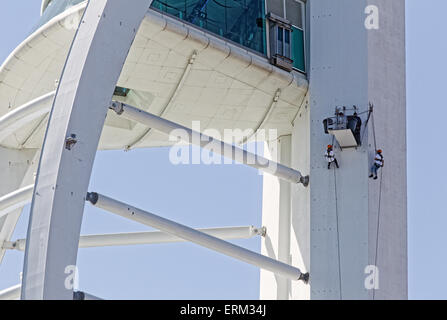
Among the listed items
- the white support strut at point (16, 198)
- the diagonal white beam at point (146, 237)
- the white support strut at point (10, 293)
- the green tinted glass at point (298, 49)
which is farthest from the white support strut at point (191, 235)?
the white support strut at point (10, 293)

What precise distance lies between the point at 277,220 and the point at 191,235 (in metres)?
6.76

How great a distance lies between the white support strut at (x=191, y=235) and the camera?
2798 centimetres

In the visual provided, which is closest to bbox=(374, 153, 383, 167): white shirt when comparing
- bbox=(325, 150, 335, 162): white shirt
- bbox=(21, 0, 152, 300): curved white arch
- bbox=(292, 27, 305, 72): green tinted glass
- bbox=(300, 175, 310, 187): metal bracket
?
bbox=(325, 150, 335, 162): white shirt

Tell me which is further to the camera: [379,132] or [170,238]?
[170,238]

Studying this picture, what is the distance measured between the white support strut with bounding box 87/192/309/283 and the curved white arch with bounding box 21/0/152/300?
6.81 ft

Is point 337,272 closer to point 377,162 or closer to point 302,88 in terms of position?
point 377,162

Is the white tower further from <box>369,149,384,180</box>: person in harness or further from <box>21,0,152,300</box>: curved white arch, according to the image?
<box>21,0,152,300</box>: curved white arch

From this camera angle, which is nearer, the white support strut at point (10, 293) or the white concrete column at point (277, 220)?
the white support strut at point (10, 293)

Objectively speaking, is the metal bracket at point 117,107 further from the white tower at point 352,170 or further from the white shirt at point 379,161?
the white shirt at point 379,161

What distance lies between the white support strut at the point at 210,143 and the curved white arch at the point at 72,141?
2695mm

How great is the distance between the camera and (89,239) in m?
36.2
